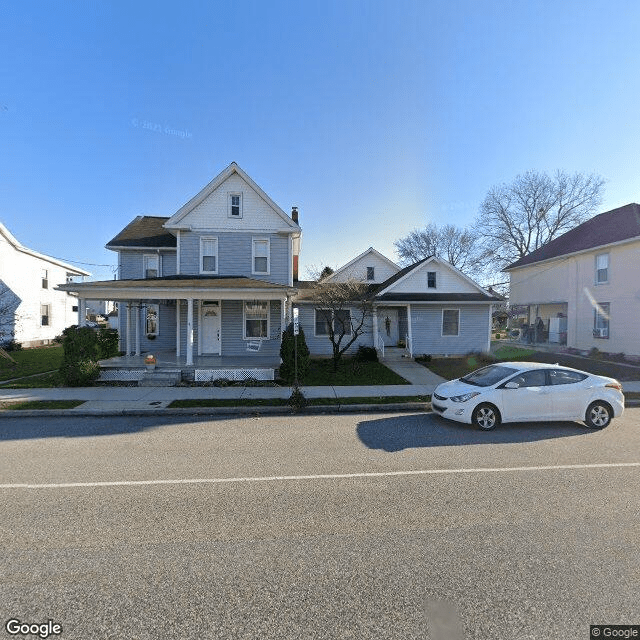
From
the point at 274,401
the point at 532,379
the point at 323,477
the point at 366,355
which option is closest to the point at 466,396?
the point at 532,379

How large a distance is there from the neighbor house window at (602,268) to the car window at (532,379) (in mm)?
16328

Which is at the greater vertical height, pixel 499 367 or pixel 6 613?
pixel 499 367

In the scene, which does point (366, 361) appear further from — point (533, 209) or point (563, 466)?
point (533, 209)

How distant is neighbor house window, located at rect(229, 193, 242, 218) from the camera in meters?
16.8

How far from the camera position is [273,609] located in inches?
107

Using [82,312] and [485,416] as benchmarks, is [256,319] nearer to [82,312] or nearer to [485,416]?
[82,312]

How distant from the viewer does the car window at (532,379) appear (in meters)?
7.75

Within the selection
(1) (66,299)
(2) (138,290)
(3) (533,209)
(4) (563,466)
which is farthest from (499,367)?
(3) (533,209)

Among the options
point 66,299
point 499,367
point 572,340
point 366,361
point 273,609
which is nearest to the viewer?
point 273,609

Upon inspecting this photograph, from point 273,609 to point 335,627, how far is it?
49 centimetres

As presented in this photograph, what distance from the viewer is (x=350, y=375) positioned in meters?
13.8

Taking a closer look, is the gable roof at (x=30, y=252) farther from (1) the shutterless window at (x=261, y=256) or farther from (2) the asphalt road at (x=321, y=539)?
(2) the asphalt road at (x=321, y=539)

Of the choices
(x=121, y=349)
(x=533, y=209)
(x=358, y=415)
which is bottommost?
(x=358, y=415)

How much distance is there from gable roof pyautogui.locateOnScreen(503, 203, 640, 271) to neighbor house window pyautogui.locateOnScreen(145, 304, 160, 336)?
2394cm
